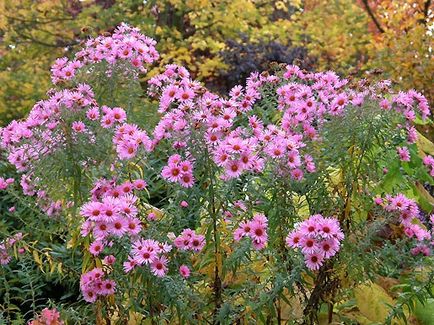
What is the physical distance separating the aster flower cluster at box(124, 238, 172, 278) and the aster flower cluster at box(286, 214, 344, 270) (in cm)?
39

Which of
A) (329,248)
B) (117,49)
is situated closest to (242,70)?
(117,49)

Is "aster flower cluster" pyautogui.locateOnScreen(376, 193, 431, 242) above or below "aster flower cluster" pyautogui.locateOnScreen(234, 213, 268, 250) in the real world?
above

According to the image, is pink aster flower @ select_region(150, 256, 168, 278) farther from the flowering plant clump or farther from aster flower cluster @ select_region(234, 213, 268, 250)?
aster flower cluster @ select_region(234, 213, 268, 250)

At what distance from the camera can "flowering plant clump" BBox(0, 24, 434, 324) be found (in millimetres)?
2154

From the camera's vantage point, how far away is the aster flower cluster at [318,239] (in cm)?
200

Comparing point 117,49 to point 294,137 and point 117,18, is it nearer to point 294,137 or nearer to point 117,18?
point 294,137

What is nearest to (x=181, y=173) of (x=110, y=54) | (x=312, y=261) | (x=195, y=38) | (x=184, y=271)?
(x=184, y=271)

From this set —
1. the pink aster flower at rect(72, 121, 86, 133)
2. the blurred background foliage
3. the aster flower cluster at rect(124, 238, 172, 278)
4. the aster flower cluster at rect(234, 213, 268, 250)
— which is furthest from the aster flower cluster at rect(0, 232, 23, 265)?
the blurred background foliage

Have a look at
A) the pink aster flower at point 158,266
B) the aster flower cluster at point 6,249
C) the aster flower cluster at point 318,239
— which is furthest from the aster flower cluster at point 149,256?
the aster flower cluster at point 6,249

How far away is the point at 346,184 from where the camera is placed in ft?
7.89

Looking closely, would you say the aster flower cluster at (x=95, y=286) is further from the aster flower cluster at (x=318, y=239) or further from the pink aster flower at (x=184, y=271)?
the aster flower cluster at (x=318, y=239)

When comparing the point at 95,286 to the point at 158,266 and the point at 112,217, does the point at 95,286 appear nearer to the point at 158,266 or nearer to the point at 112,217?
the point at 158,266

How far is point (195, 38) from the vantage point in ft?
27.4

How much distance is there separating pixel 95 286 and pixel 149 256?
1.08 feet
